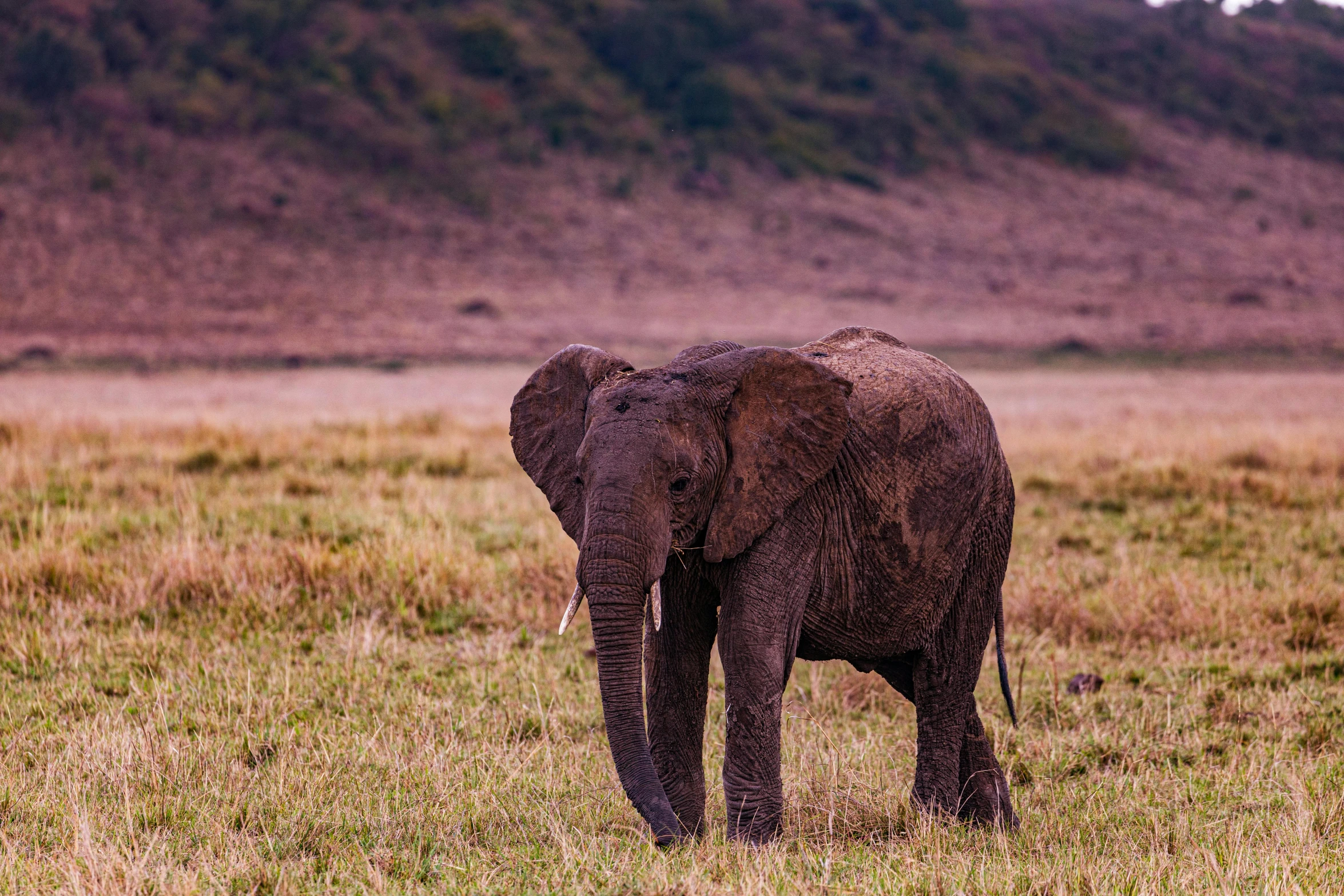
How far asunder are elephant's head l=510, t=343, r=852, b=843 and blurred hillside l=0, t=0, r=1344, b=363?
37.2 meters

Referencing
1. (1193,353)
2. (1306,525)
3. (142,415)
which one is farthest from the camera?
(1193,353)

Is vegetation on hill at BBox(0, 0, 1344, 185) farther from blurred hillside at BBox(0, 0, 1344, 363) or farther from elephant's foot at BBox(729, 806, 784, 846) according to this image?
elephant's foot at BBox(729, 806, 784, 846)

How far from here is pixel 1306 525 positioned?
36.8 ft

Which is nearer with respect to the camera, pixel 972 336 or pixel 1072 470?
pixel 1072 470

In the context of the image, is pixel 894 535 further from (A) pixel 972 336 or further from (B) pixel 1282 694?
(A) pixel 972 336

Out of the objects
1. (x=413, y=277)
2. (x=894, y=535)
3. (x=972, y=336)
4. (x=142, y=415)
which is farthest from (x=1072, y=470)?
(x=413, y=277)

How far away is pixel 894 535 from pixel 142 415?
53.3ft

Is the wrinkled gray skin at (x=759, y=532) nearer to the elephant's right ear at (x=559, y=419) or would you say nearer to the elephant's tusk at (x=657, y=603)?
the elephant's right ear at (x=559, y=419)

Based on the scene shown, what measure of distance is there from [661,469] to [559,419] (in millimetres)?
666

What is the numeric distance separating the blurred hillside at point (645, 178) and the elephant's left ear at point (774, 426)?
122 ft

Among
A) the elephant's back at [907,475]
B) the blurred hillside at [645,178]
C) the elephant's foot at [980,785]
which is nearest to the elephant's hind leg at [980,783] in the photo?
the elephant's foot at [980,785]

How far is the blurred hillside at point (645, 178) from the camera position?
157 ft

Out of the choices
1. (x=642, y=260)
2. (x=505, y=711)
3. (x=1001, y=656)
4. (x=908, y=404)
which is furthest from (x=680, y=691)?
(x=642, y=260)

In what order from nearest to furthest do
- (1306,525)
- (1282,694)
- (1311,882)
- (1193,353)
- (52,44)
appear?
(1311,882)
(1282,694)
(1306,525)
(1193,353)
(52,44)
